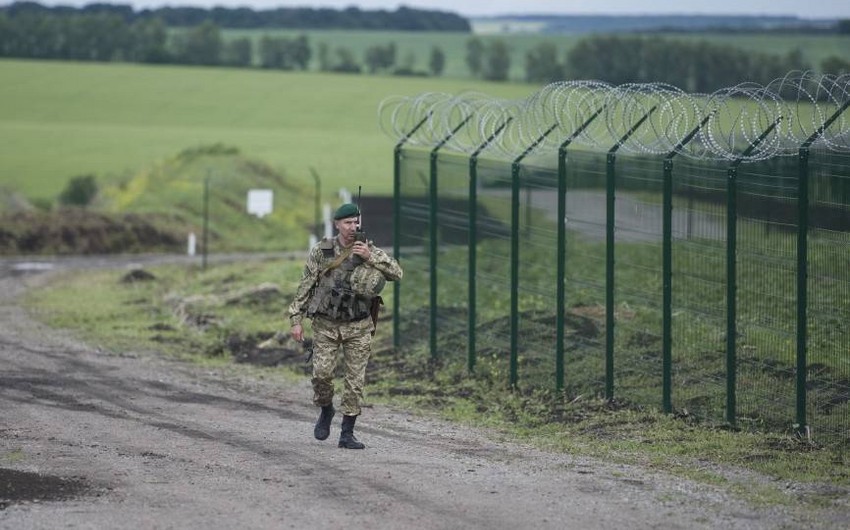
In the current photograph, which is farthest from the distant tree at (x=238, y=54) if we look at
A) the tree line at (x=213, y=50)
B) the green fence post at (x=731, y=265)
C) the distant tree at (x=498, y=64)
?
the green fence post at (x=731, y=265)

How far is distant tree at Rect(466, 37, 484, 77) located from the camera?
352 feet

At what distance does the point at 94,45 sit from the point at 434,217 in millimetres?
98646

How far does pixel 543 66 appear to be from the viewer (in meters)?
95.4

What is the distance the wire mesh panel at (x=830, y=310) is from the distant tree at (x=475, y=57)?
92.1m

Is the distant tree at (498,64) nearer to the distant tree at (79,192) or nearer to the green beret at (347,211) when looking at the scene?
the distant tree at (79,192)

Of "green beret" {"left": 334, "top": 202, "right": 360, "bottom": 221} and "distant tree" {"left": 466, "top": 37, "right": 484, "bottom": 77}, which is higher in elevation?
"distant tree" {"left": 466, "top": 37, "right": 484, "bottom": 77}

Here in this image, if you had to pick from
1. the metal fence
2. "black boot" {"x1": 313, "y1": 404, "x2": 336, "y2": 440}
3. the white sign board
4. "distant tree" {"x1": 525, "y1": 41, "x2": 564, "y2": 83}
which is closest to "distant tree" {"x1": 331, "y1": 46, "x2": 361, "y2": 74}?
"distant tree" {"x1": 525, "y1": 41, "x2": 564, "y2": 83}

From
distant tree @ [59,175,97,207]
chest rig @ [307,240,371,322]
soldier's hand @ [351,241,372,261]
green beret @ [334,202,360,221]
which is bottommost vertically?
distant tree @ [59,175,97,207]

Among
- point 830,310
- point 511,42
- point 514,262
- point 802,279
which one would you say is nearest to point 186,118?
point 511,42

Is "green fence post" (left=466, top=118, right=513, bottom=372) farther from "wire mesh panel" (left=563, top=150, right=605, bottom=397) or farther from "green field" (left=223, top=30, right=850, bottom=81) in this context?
"green field" (left=223, top=30, right=850, bottom=81)

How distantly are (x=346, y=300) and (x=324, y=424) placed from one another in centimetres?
118

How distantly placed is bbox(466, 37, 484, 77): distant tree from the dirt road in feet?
302

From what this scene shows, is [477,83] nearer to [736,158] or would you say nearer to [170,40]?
[170,40]

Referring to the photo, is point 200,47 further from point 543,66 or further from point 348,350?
point 348,350
